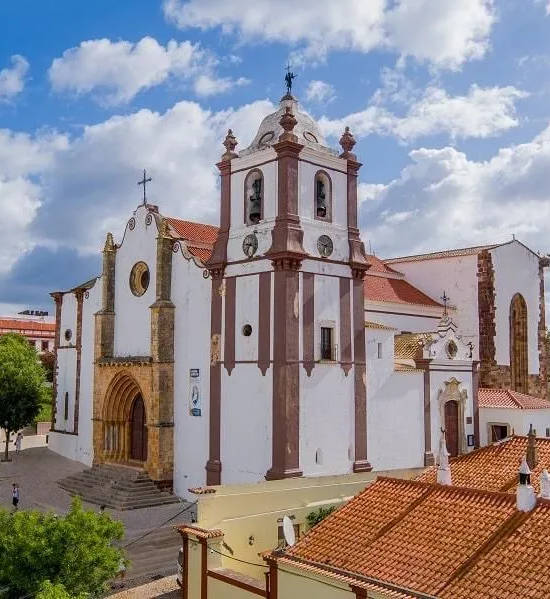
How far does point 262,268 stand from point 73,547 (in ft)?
39.8

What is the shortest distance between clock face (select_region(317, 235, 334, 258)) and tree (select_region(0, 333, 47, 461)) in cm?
1829

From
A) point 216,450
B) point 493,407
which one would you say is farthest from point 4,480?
point 493,407

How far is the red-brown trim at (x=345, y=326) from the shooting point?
24000 mm

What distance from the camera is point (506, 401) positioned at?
3036cm

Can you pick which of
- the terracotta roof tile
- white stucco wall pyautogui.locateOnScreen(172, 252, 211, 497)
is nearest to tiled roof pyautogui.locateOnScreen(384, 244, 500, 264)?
white stucco wall pyautogui.locateOnScreen(172, 252, 211, 497)

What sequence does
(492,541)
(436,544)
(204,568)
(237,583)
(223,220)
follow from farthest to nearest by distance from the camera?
(223,220)
(204,568)
(237,583)
(436,544)
(492,541)

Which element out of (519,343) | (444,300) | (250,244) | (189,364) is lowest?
(189,364)

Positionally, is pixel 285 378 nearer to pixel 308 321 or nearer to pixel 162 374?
pixel 308 321

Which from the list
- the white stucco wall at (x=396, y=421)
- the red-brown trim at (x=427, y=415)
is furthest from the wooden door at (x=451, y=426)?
the white stucco wall at (x=396, y=421)

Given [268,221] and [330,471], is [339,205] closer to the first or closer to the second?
[268,221]

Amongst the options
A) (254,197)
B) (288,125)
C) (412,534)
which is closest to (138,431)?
(254,197)

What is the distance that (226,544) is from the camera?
53.6 ft

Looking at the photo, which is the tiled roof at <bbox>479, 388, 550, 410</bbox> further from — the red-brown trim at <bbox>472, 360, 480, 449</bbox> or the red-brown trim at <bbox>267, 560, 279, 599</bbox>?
the red-brown trim at <bbox>267, 560, 279, 599</bbox>

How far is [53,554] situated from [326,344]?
41.2ft
